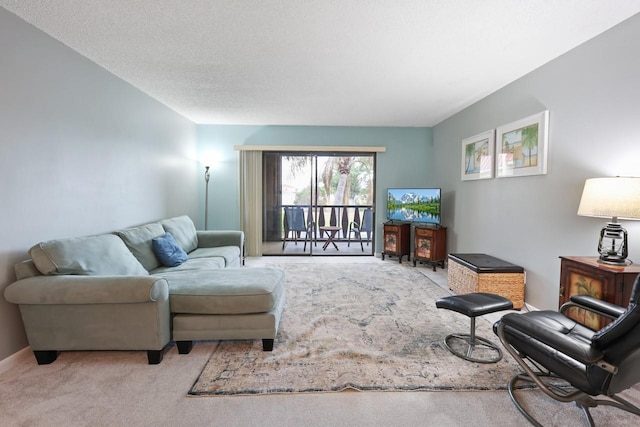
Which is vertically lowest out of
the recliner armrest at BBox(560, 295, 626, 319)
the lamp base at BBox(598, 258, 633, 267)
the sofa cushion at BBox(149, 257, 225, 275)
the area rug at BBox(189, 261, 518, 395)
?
the area rug at BBox(189, 261, 518, 395)

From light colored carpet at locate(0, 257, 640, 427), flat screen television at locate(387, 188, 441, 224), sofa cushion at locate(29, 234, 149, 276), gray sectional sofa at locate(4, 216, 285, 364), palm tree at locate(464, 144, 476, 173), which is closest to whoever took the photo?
light colored carpet at locate(0, 257, 640, 427)

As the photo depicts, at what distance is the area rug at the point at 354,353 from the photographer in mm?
1949

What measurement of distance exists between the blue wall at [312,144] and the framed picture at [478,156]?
4.50 feet

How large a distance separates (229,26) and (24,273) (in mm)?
2303

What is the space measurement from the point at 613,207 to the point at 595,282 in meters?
0.52

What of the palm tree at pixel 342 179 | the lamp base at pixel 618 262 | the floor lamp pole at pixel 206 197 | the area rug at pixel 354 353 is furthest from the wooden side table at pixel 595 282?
the floor lamp pole at pixel 206 197

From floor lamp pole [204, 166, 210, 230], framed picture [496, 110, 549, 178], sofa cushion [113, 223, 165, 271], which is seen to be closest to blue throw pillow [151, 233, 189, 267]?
sofa cushion [113, 223, 165, 271]

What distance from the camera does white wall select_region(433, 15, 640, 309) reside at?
227 cm

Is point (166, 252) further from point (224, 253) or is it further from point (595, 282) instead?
point (595, 282)

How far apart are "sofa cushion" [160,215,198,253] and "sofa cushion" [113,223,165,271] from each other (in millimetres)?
436

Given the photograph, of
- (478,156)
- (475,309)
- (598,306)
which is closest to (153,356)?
(475,309)

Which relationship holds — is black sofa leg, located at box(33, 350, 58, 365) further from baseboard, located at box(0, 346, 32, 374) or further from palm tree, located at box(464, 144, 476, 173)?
palm tree, located at box(464, 144, 476, 173)

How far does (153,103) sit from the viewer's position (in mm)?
4117

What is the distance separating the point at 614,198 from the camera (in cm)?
205
